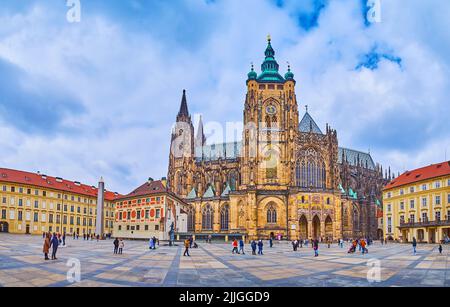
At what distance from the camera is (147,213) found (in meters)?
59.6

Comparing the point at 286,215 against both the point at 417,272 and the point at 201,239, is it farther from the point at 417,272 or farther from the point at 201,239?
the point at 417,272

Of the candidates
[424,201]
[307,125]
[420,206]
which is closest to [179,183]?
[307,125]

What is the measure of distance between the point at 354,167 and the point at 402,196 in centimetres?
3124

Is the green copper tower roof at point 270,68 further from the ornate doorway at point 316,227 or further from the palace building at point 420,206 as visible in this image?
the palace building at point 420,206

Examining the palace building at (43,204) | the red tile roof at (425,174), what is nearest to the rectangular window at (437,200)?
the red tile roof at (425,174)

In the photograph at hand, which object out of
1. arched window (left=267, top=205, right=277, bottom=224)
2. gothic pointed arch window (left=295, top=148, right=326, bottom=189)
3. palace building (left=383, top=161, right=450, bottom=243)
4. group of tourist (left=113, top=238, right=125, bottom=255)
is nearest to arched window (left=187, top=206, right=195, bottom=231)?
arched window (left=267, top=205, right=277, bottom=224)

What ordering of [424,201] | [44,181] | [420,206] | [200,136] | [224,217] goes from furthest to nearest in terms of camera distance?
[200,136]
[224,217]
[44,181]
[420,206]
[424,201]

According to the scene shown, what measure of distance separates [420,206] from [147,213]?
44227 mm

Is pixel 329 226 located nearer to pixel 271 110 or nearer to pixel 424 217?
pixel 424 217

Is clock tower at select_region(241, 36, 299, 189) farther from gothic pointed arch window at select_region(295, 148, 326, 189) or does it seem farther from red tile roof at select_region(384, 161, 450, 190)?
red tile roof at select_region(384, 161, 450, 190)

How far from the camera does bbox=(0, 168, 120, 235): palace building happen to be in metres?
70.7

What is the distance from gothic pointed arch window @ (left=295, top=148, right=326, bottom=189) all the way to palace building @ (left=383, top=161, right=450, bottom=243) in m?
13.5
